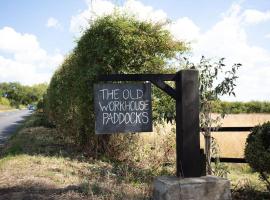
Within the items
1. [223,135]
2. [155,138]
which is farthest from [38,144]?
[223,135]

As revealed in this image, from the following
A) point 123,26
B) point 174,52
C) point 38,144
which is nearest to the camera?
point 123,26

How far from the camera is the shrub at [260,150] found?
7.81 metres

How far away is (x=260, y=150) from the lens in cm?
791

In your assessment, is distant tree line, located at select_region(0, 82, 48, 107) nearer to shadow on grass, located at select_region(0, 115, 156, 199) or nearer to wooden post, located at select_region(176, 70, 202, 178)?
shadow on grass, located at select_region(0, 115, 156, 199)

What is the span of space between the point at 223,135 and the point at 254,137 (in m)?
8.51

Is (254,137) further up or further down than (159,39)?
further down

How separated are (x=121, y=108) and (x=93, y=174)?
287cm

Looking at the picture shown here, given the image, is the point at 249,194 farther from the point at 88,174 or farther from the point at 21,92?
the point at 21,92

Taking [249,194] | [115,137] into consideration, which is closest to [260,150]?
[249,194]

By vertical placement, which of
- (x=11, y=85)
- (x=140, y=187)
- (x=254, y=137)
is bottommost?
(x=140, y=187)

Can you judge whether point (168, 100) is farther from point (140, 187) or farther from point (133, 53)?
point (140, 187)

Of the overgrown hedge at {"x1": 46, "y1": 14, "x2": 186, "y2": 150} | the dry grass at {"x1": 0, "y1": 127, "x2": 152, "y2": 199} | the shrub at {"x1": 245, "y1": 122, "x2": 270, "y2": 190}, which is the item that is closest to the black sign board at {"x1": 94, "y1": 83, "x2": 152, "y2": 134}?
the dry grass at {"x1": 0, "y1": 127, "x2": 152, "y2": 199}

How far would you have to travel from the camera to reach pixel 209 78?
8.45 metres

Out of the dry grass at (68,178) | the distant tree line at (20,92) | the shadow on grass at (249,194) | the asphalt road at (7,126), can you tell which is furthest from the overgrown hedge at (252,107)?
the distant tree line at (20,92)
